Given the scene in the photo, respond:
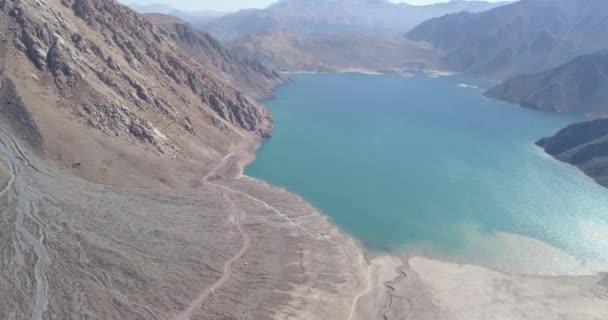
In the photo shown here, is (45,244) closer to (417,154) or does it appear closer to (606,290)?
(606,290)

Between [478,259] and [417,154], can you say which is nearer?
[478,259]

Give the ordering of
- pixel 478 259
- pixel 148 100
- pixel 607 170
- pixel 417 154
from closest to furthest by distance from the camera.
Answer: pixel 478 259, pixel 148 100, pixel 607 170, pixel 417 154

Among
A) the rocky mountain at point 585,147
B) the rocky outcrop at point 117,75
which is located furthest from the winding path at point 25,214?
the rocky mountain at point 585,147

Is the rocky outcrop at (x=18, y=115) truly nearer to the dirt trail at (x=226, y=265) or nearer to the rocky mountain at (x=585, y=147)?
the dirt trail at (x=226, y=265)

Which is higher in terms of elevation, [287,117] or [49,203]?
[49,203]

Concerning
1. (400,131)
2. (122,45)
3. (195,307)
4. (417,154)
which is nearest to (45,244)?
(195,307)

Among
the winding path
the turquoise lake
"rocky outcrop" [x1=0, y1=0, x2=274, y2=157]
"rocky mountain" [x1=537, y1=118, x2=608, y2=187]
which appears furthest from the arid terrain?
"rocky mountain" [x1=537, y1=118, x2=608, y2=187]

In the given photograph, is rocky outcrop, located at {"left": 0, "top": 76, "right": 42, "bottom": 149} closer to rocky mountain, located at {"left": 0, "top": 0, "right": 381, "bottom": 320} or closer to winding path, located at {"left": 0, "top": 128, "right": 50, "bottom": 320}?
rocky mountain, located at {"left": 0, "top": 0, "right": 381, "bottom": 320}
